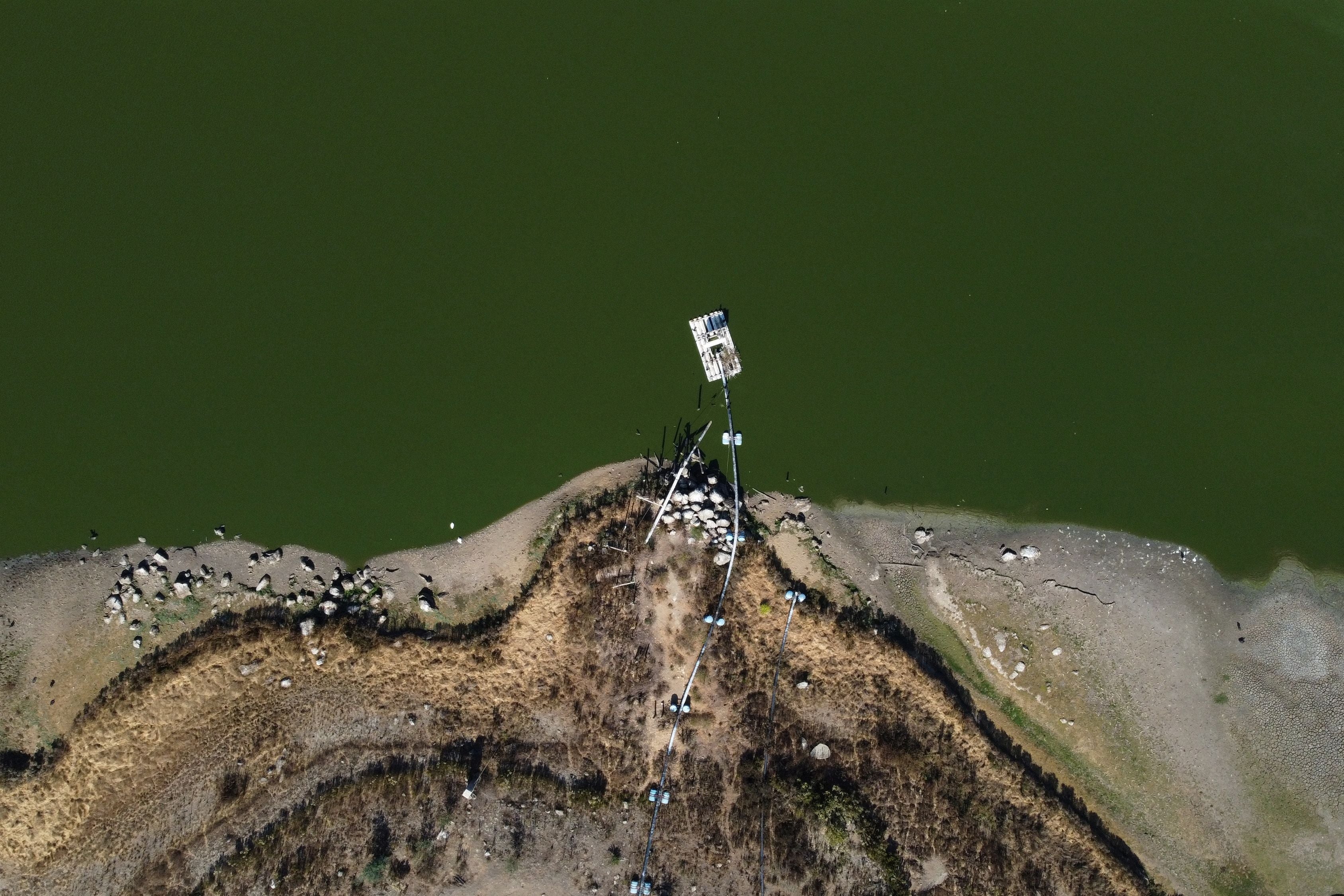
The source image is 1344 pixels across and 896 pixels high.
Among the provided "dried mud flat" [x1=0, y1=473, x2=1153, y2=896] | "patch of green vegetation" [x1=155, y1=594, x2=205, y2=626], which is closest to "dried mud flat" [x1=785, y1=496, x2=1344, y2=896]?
"dried mud flat" [x1=0, y1=473, x2=1153, y2=896]

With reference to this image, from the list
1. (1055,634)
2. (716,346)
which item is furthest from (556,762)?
(1055,634)

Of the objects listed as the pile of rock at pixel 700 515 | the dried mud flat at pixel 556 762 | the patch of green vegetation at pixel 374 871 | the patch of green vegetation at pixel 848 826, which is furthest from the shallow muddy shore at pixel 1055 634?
the patch of green vegetation at pixel 374 871

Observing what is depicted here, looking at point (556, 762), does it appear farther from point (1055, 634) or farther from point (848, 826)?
point (1055, 634)

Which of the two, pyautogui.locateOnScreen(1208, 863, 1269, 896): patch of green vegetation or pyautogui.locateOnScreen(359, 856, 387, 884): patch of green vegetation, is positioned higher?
pyautogui.locateOnScreen(359, 856, 387, 884): patch of green vegetation

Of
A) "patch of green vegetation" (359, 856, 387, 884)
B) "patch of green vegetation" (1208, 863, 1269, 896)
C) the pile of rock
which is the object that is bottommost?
"patch of green vegetation" (1208, 863, 1269, 896)

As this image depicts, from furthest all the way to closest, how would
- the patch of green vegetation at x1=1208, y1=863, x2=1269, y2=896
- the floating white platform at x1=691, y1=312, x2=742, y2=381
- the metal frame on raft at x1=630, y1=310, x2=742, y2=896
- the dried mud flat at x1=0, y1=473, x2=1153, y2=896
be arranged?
the floating white platform at x1=691, y1=312, x2=742, y2=381
the patch of green vegetation at x1=1208, y1=863, x2=1269, y2=896
the metal frame on raft at x1=630, y1=310, x2=742, y2=896
the dried mud flat at x1=0, y1=473, x2=1153, y2=896

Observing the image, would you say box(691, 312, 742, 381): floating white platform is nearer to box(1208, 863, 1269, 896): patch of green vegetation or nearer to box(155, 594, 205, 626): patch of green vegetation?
box(155, 594, 205, 626): patch of green vegetation
